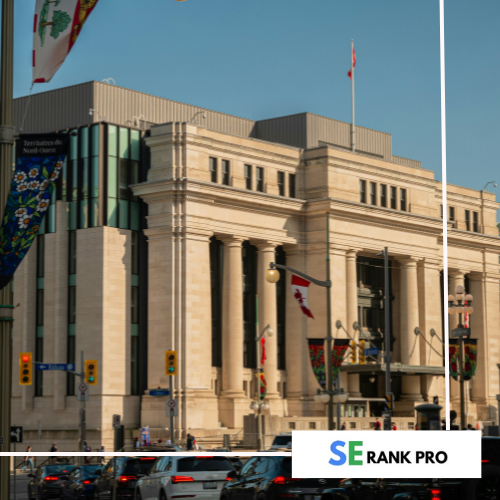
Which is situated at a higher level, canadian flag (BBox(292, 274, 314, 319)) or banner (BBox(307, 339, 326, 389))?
canadian flag (BBox(292, 274, 314, 319))

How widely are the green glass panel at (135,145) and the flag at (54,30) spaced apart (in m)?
56.0

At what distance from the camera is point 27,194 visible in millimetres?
13305

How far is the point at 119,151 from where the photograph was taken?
69.6 metres

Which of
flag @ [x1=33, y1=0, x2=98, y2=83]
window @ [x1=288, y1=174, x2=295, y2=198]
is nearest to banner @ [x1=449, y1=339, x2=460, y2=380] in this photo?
window @ [x1=288, y1=174, x2=295, y2=198]

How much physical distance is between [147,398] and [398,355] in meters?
23.3

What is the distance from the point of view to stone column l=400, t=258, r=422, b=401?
7938cm

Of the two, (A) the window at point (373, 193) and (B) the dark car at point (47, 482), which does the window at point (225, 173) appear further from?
(B) the dark car at point (47, 482)

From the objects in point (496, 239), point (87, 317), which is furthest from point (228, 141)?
point (496, 239)

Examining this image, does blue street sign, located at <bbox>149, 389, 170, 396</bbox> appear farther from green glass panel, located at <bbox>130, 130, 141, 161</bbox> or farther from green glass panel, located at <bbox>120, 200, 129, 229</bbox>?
green glass panel, located at <bbox>130, 130, 141, 161</bbox>

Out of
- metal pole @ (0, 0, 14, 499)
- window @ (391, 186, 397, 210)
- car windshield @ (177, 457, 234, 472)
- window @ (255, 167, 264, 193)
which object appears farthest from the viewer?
window @ (391, 186, 397, 210)

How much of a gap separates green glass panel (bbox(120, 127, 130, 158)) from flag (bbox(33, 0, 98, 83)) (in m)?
55.4

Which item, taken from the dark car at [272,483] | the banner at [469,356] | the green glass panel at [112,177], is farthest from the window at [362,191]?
the dark car at [272,483]

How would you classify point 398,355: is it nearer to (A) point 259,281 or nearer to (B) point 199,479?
(A) point 259,281

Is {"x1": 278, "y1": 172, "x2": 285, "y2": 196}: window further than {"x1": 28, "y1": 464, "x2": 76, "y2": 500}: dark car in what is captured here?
Yes
